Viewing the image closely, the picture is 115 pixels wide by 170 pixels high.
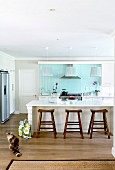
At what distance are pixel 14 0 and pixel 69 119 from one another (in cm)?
440

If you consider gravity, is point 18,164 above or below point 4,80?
below

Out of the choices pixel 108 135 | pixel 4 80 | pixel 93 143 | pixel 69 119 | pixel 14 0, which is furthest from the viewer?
pixel 4 80

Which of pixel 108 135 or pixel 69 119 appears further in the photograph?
pixel 69 119

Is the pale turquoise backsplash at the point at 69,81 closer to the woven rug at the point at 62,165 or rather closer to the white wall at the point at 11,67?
the white wall at the point at 11,67

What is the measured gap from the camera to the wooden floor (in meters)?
4.45

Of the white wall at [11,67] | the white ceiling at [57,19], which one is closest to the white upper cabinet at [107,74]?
the white wall at [11,67]

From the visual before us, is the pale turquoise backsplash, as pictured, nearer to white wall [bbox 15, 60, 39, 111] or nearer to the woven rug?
white wall [bbox 15, 60, 39, 111]

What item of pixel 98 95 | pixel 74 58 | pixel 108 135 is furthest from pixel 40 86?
pixel 108 135

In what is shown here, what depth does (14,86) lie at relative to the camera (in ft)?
31.9

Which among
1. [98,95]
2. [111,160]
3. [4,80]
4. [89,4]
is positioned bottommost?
[111,160]

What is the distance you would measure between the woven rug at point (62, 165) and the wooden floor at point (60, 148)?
0.59 ft

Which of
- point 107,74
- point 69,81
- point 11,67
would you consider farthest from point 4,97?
point 107,74

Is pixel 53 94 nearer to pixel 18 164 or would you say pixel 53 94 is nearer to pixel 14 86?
pixel 14 86

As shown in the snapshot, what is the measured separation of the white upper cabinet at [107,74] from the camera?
9.17m
